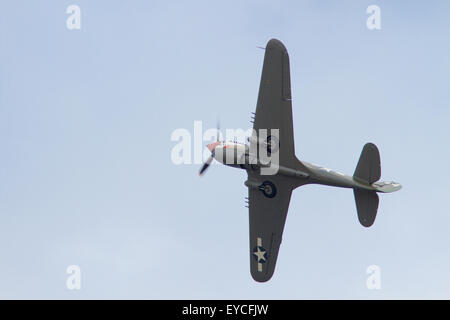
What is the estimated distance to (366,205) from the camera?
38000mm

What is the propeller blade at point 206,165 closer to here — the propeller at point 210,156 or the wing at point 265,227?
the propeller at point 210,156

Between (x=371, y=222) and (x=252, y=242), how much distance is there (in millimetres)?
6668

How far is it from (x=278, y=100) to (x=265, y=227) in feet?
21.3

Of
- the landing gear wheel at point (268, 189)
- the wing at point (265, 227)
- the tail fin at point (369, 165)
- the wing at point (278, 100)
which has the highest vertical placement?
the wing at point (278, 100)

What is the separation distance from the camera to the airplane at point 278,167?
37.8 metres

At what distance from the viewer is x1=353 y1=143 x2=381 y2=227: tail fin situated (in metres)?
37.1

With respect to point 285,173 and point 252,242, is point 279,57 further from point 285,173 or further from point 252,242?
point 252,242

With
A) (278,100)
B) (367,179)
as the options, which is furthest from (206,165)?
(367,179)

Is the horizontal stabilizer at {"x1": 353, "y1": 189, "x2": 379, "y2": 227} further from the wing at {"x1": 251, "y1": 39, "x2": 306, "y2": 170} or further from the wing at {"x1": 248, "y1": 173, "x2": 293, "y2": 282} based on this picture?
the wing at {"x1": 248, "y1": 173, "x2": 293, "y2": 282}

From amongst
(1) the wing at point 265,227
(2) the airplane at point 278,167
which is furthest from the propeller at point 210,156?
(1) the wing at point 265,227

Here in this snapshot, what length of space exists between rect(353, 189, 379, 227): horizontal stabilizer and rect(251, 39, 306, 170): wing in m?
2.92

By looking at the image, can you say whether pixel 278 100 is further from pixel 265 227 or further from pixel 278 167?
pixel 265 227

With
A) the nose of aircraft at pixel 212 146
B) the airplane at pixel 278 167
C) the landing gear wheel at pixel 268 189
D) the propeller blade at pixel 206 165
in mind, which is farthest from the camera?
the landing gear wheel at pixel 268 189

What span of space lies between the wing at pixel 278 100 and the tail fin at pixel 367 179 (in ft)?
9.21
